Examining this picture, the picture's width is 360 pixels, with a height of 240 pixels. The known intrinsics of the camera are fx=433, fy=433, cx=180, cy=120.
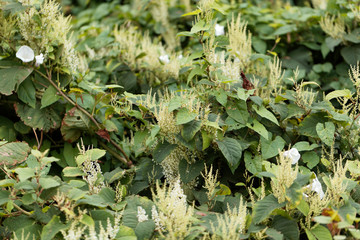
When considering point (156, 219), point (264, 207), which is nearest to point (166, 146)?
point (156, 219)

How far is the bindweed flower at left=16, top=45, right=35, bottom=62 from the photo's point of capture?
2564 mm

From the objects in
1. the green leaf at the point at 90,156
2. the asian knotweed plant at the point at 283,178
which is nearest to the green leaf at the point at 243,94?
the asian knotweed plant at the point at 283,178

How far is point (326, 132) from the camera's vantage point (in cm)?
243

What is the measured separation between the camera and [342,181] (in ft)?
6.68

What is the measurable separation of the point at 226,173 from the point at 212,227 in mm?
798

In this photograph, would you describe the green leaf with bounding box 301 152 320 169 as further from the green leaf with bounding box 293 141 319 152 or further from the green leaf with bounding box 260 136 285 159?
the green leaf with bounding box 260 136 285 159

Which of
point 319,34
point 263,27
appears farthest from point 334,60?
point 263,27

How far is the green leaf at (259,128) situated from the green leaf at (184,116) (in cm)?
42

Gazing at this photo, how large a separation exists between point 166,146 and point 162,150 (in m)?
0.04

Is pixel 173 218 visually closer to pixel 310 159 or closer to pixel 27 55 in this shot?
pixel 310 159

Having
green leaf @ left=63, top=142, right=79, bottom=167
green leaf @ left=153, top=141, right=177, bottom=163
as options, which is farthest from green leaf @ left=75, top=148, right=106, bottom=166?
green leaf @ left=63, top=142, right=79, bottom=167

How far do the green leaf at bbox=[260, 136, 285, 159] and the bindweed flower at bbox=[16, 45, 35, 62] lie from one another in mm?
1454

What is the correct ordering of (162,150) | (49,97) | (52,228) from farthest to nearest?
1. (49,97)
2. (162,150)
3. (52,228)

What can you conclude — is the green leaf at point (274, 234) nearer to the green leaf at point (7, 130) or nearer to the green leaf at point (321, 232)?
the green leaf at point (321, 232)
